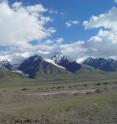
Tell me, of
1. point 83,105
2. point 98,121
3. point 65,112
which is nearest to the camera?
point 98,121

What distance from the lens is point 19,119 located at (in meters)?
52.7

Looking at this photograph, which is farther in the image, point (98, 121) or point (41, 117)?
point (41, 117)

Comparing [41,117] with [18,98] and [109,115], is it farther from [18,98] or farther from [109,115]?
[18,98]

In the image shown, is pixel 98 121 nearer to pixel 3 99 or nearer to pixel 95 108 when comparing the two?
pixel 95 108

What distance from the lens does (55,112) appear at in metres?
57.5

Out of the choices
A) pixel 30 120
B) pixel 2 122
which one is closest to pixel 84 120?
pixel 30 120

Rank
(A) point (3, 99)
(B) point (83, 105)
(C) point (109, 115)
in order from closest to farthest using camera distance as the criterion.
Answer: (C) point (109, 115)
(B) point (83, 105)
(A) point (3, 99)

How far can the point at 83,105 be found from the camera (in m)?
62.6

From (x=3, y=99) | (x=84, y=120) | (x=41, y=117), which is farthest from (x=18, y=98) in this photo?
(x=84, y=120)

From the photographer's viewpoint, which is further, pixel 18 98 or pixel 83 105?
pixel 18 98

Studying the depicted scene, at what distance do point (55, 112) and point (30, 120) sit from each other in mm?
7050

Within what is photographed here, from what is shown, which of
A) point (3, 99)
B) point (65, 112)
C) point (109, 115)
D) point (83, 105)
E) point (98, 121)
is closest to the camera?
point (98, 121)

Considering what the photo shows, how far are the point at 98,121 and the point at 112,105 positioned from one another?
44.4 feet

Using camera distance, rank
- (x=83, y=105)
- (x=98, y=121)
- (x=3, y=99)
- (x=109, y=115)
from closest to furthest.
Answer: (x=98, y=121)
(x=109, y=115)
(x=83, y=105)
(x=3, y=99)
